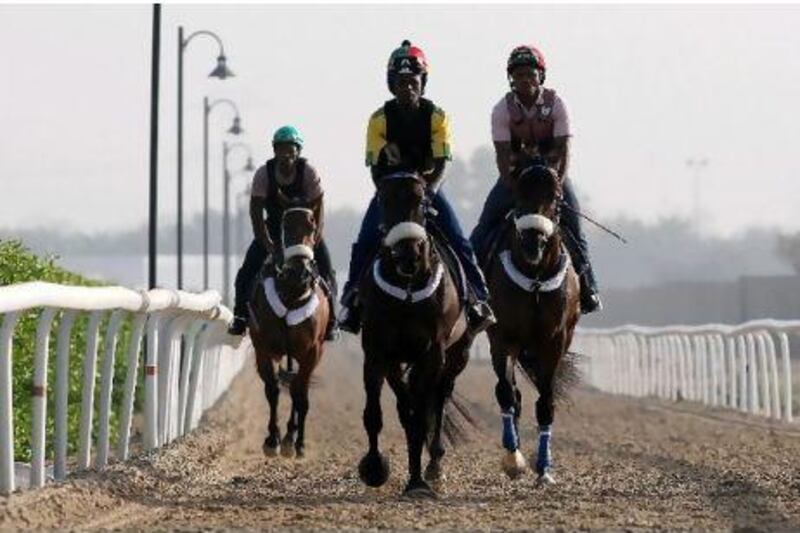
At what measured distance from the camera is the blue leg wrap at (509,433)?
13.4 m

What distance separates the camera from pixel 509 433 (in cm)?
1351

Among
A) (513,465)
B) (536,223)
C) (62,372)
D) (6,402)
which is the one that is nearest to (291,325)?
(513,465)

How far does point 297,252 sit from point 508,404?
238 cm

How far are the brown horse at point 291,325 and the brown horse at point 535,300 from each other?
250 cm

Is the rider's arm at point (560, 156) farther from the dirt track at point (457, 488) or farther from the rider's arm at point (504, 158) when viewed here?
the dirt track at point (457, 488)

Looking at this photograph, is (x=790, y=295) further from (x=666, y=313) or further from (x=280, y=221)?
(x=280, y=221)

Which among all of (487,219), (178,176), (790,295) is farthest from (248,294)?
(790,295)

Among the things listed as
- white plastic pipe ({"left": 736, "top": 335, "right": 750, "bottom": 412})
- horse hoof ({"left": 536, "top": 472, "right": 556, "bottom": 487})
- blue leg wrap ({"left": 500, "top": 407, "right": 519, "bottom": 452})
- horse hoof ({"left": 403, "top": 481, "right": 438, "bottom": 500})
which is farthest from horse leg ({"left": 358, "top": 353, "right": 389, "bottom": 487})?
white plastic pipe ({"left": 736, "top": 335, "right": 750, "bottom": 412})

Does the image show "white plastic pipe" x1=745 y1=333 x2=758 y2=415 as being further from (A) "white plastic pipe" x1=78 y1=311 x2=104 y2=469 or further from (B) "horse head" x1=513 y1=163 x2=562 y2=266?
(A) "white plastic pipe" x1=78 y1=311 x2=104 y2=469

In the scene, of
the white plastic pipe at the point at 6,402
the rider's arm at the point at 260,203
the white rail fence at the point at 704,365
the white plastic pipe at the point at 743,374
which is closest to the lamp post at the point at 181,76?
the white rail fence at the point at 704,365

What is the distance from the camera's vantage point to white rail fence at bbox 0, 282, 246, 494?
991cm

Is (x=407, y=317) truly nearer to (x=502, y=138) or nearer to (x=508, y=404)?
(x=502, y=138)

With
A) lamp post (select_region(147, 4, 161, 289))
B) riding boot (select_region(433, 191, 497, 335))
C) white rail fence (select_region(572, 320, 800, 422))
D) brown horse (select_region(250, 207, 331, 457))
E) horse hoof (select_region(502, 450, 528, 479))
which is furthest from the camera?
lamp post (select_region(147, 4, 161, 289))

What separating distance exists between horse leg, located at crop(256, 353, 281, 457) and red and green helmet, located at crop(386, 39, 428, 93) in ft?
16.2
